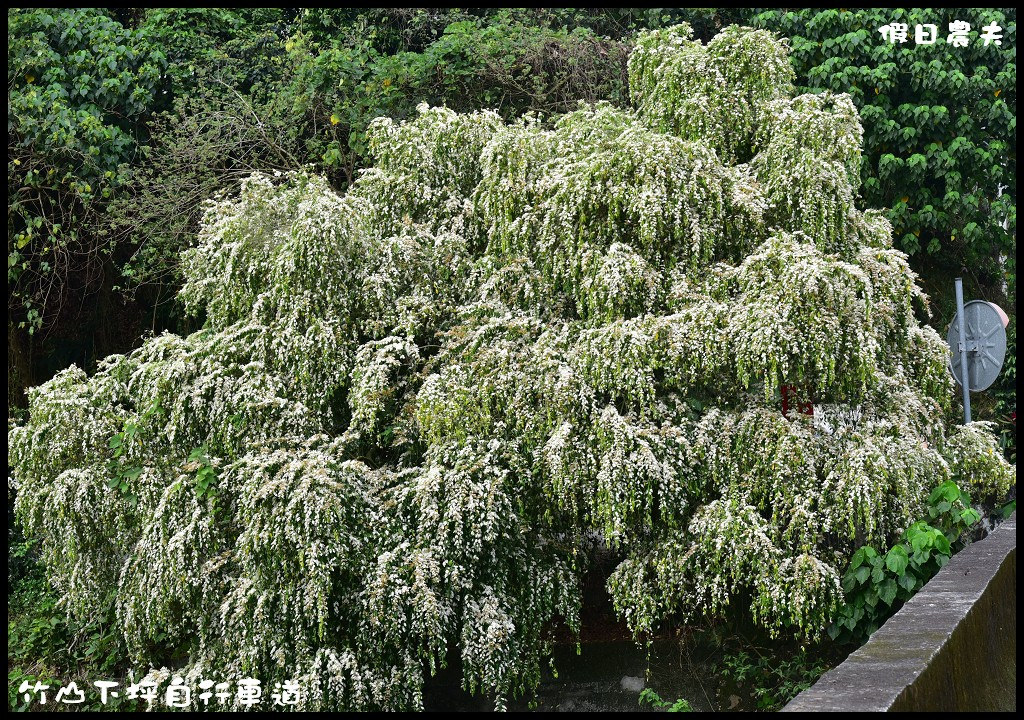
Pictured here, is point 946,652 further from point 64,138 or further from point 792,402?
point 64,138

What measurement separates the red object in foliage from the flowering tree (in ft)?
0.20

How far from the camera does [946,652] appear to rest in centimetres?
355

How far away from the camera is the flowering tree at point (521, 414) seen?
5.12m


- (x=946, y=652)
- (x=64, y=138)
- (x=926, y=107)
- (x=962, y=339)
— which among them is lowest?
(x=946, y=652)

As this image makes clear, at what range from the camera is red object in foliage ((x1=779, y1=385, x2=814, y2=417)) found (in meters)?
5.61

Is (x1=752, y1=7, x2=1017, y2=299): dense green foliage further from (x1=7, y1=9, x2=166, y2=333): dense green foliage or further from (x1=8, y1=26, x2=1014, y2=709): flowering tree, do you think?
(x1=7, y1=9, x2=166, y2=333): dense green foliage

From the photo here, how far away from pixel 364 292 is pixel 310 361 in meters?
0.57

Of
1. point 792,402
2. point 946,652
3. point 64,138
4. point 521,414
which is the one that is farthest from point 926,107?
point 64,138

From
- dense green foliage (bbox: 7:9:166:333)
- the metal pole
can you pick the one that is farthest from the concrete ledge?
dense green foliage (bbox: 7:9:166:333)

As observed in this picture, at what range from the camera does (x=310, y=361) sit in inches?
230

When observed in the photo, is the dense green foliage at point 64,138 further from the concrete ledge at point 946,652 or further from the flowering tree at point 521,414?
the concrete ledge at point 946,652

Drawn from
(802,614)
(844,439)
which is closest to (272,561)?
(802,614)

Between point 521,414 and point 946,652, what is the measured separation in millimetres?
2415

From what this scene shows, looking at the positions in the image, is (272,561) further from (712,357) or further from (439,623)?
(712,357)
